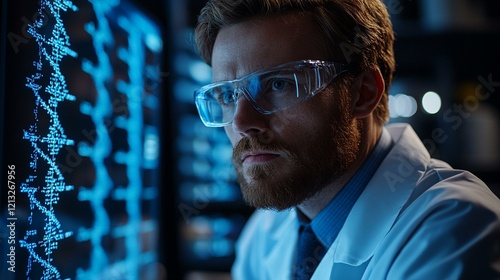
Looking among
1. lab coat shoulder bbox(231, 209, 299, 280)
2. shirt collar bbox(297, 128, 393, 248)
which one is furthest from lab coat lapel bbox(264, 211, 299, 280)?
shirt collar bbox(297, 128, 393, 248)

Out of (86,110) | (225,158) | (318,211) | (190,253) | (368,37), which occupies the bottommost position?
(190,253)

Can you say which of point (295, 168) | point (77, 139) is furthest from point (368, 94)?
point (77, 139)

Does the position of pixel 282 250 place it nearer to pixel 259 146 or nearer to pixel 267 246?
pixel 267 246

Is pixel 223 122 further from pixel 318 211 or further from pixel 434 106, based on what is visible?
pixel 434 106

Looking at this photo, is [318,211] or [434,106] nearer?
[318,211]

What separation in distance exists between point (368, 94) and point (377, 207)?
0.24 m

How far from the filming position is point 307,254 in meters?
1.08

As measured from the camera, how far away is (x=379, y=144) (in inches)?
41.7

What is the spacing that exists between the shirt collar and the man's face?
0.35 ft

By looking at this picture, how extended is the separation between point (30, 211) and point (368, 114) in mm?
675

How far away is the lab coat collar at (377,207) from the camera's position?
2.92ft

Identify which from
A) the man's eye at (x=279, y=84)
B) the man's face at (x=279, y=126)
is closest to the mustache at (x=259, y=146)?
the man's face at (x=279, y=126)

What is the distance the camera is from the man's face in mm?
876

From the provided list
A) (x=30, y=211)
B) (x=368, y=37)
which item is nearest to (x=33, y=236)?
(x=30, y=211)
